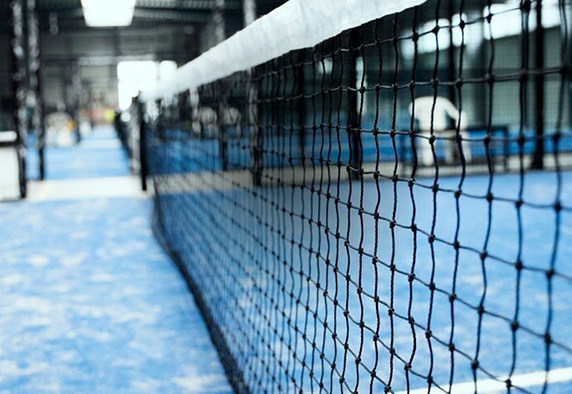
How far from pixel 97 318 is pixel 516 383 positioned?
1990 millimetres

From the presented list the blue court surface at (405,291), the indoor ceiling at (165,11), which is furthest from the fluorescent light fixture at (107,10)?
the blue court surface at (405,291)

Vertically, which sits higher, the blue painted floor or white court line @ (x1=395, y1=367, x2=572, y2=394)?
white court line @ (x1=395, y1=367, x2=572, y2=394)

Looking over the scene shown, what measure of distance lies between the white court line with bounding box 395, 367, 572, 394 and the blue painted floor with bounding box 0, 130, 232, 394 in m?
0.78

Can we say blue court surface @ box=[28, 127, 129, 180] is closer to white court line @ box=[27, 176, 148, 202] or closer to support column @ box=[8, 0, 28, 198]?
white court line @ box=[27, 176, 148, 202]

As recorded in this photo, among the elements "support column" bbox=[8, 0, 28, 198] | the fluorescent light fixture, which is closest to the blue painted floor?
"support column" bbox=[8, 0, 28, 198]

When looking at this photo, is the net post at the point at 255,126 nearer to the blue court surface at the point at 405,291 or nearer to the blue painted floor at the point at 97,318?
the blue court surface at the point at 405,291

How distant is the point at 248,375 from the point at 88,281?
198cm

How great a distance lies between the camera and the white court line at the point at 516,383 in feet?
7.62

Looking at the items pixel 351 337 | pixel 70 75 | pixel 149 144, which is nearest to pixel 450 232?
pixel 351 337

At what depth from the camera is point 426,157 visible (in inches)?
413

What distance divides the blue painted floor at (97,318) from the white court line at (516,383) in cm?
78

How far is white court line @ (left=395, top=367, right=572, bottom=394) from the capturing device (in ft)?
7.62

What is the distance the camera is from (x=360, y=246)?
179 centimetres

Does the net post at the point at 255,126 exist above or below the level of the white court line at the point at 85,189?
above
